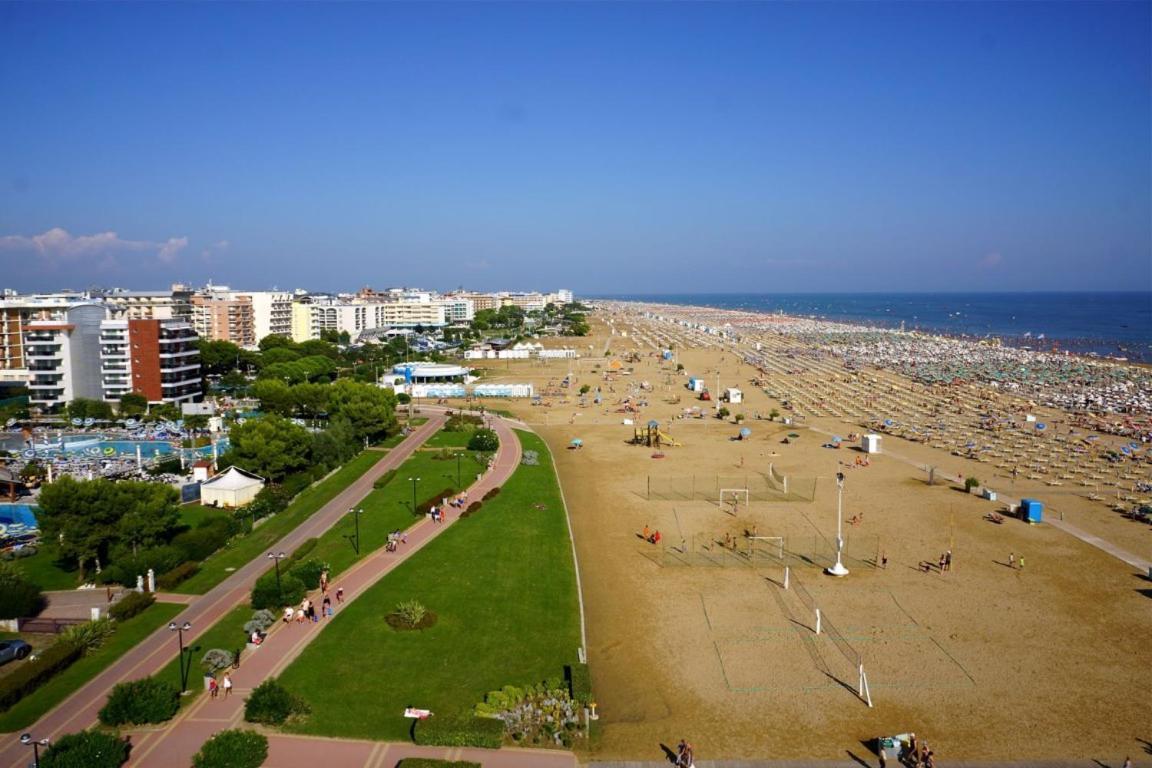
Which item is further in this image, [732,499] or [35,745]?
[732,499]

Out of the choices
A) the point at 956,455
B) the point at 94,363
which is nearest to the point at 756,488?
the point at 956,455

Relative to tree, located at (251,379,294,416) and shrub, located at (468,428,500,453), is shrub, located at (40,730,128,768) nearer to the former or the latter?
shrub, located at (468,428,500,453)

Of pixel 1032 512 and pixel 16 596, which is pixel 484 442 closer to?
pixel 16 596

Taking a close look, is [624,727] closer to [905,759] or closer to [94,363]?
[905,759]

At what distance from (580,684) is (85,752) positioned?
10.7 metres

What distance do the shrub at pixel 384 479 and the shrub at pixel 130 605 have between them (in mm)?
15561

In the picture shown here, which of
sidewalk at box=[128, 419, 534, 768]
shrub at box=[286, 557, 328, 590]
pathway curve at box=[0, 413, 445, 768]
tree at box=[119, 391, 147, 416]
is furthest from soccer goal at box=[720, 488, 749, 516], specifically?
tree at box=[119, 391, 147, 416]

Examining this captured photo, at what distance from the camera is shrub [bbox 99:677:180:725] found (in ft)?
57.3

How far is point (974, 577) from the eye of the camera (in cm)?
2892

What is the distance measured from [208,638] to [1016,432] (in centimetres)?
5788

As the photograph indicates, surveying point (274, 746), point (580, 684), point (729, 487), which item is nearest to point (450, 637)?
point (580, 684)

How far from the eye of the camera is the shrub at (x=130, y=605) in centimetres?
2387

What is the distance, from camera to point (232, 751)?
619 inches

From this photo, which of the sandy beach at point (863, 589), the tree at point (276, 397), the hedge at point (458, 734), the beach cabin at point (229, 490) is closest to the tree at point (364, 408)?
the tree at point (276, 397)
